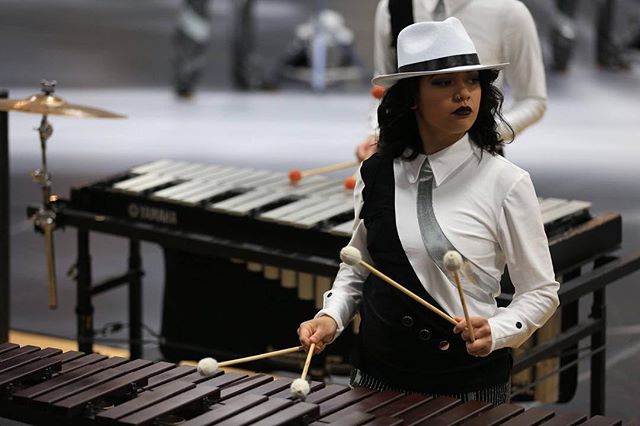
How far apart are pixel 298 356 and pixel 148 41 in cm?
935

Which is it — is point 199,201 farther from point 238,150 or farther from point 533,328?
point 238,150

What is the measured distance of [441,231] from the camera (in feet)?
10.6

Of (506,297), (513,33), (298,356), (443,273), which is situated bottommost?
(298,356)

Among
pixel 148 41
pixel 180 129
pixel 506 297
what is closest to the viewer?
pixel 506 297

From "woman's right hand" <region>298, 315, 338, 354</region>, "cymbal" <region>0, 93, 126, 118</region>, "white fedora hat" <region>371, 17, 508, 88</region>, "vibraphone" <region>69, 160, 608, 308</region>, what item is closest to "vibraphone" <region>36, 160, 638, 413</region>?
"vibraphone" <region>69, 160, 608, 308</region>

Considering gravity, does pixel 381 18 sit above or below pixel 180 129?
above

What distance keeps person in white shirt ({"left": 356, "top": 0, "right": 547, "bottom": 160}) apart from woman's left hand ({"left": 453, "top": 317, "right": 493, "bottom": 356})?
1559 millimetres

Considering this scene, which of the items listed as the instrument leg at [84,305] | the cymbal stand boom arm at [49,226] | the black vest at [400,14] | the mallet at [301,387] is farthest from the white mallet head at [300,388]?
the instrument leg at [84,305]

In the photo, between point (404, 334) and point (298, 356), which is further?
point (298, 356)

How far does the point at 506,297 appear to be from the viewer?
168 inches

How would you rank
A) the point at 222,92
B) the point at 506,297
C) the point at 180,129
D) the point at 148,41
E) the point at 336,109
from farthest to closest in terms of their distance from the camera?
the point at 148,41 < the point at 222,92 < the point at 336,109 < the point at 180,129 < the point at 506,297

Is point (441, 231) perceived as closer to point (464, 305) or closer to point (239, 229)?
point (464, 305)

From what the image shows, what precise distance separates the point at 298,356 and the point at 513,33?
4.98ft

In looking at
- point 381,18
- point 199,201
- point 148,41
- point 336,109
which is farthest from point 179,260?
point 148,41
